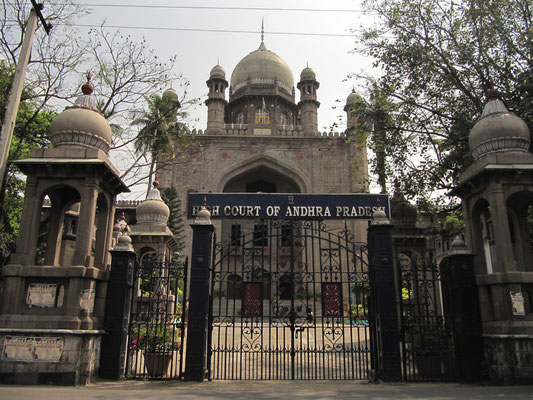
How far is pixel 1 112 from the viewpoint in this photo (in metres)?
12.1

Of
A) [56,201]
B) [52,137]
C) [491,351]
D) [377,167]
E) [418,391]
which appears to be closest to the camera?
[418,391]

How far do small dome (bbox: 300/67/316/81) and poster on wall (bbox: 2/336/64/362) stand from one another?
29.8 meters

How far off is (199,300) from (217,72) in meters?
28.4

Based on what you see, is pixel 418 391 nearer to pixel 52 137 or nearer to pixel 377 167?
pixel 52 137

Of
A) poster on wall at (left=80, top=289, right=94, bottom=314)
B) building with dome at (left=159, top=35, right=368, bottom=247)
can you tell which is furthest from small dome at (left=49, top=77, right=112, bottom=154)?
building with dome at (left=159, top=35, right=368, bottom=247)

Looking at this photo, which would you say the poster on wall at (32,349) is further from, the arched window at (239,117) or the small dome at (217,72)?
the arched window at (239,117)

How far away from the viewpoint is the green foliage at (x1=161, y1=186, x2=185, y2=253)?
26.6m

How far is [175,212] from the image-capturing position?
27094mm

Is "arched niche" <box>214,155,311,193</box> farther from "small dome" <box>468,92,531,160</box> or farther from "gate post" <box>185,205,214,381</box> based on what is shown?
"gate post" <box>185,205,214,381</box>

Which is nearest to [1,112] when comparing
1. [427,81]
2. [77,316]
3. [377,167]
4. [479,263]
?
[77,316]

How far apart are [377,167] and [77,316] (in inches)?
381

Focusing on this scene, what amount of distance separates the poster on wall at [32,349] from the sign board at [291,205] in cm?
313

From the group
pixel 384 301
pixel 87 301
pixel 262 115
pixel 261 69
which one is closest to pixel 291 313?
pixel 384 301

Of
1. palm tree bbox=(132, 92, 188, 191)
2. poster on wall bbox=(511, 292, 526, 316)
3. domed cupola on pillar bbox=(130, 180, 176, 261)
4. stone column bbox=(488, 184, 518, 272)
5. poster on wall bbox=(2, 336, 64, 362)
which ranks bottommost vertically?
poster on wall bbox=(2, 336, 64, 362)
